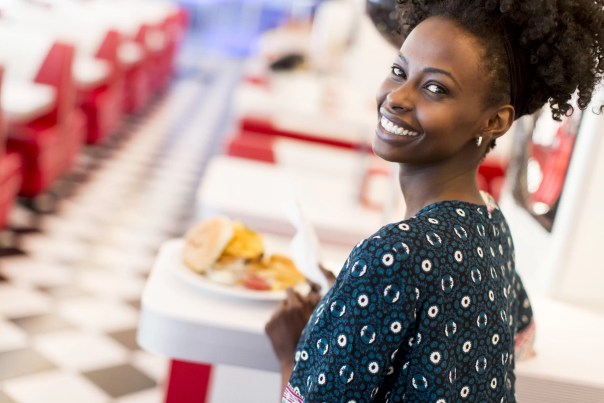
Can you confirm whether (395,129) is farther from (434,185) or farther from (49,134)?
(49,134)

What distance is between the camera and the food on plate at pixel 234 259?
6.18 feet

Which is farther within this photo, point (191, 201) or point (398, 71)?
point (191, 201)

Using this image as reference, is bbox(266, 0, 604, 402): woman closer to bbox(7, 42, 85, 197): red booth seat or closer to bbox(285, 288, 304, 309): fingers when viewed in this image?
bbox(285, 288, 304, 309): fingers

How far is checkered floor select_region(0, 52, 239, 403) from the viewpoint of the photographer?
10.1 ft

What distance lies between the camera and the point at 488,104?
3.71ft

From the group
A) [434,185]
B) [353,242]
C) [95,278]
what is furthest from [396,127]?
[95,278]

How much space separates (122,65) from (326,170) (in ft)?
14.0

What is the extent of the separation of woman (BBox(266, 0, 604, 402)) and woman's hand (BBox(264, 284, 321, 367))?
360mm

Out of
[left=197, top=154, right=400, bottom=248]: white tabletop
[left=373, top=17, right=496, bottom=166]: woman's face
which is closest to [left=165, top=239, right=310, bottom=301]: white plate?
[left=197, top=154, right=400, bottom=248]: white tabletop

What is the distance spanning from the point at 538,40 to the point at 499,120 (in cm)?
12

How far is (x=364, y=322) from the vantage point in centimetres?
102

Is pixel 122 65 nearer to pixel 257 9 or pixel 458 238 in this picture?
pixel 458 238

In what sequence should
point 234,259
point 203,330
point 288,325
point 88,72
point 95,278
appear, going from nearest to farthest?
point 288,325
point 203,330
point 234,259
point 95,278
point 88,72

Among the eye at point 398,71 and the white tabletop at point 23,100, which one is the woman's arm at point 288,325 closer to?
the eye at point 398,71
